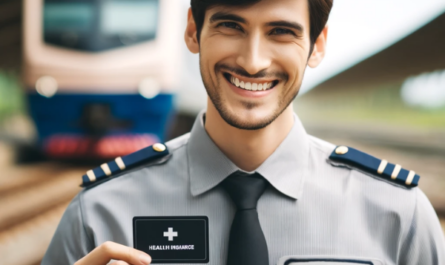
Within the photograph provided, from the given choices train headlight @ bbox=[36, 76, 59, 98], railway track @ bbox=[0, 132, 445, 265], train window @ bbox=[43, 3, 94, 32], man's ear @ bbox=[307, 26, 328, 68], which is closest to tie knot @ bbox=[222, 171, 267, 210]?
man's ear @ bbox=[307, 26, 328, 68]

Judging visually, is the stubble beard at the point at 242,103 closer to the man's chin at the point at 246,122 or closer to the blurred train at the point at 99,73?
the man's chin at the point at 246,122

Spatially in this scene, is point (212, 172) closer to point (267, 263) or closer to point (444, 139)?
point (267, 263)

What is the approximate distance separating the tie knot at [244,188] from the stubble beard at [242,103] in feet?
0.53

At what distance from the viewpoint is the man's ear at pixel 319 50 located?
148 cm

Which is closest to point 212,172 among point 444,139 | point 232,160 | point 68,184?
point 232,160

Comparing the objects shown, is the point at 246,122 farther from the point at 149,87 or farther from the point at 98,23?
the point at 98,23

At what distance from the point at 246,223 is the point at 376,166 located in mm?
425

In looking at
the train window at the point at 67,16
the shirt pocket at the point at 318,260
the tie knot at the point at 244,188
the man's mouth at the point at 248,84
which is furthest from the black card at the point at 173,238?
the train window at the point at 67,16

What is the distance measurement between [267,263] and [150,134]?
17.3 feet

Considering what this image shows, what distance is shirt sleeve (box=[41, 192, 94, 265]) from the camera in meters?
1.42

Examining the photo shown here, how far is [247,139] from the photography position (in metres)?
1.43

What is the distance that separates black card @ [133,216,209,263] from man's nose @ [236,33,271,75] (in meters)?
0.43

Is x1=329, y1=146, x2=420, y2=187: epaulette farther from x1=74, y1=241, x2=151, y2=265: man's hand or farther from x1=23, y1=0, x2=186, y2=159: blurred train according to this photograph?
x1=23, y1=0, x2=186, y2=159: blurred train

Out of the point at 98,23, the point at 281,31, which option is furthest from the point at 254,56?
the point at 98,23
